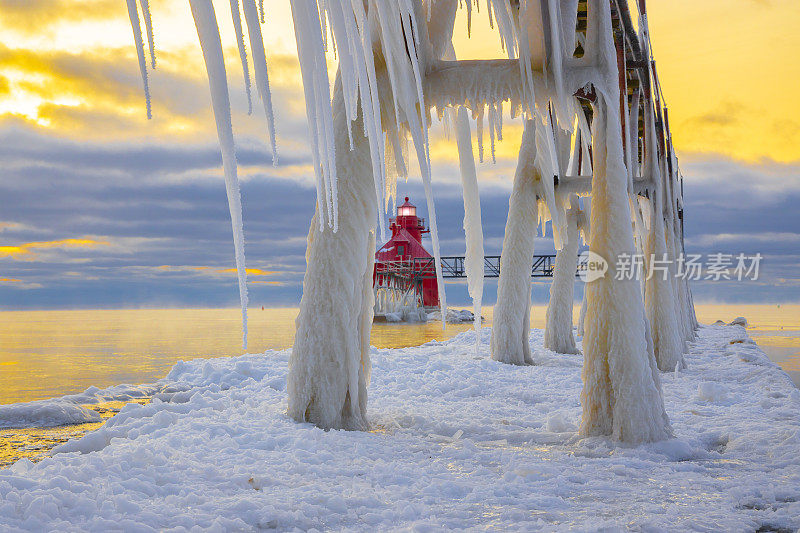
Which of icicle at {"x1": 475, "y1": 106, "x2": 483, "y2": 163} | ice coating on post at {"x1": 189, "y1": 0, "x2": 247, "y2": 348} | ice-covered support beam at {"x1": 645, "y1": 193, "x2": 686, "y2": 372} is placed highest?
icicle at {"x1": 475, "y1": 106, "x2": 483, "y2": 163}

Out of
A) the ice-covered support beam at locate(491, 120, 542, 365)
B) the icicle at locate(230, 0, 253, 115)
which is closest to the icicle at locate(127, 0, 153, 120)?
the icicle at locate(230, 0, 253, 115)

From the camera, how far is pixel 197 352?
64.6 feet

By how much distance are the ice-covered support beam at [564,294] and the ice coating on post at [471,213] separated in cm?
731

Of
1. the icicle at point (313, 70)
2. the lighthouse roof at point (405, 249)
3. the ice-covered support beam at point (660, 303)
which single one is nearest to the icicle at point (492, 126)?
the icicle at point (313, 70)

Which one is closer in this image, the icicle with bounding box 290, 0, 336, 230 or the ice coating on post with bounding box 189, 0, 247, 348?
the ice coating on post with bounding box 189, 0, 247, 348

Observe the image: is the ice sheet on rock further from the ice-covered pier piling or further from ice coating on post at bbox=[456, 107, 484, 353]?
ice coating on post at bbox=[456, 107, 484, 353]

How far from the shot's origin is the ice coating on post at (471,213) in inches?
268

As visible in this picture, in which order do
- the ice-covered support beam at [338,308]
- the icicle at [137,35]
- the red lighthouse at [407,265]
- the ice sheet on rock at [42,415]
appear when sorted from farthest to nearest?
the red lighthouse at [407,265]
the ice sheet on rock at [42,415]
the ice-covered support beam at [338,308]
the icicle at [137,35]

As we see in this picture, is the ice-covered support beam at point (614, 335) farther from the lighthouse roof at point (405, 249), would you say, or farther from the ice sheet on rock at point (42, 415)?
the lighthouse roof at point (405, 249)

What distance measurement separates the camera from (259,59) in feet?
5.72

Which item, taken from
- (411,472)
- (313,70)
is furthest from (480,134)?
(313,70)

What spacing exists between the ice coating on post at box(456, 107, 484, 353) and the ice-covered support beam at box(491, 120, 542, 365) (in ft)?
16.7

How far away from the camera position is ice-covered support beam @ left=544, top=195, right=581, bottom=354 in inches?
551

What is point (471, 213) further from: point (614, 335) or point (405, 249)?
point (405, 249)
